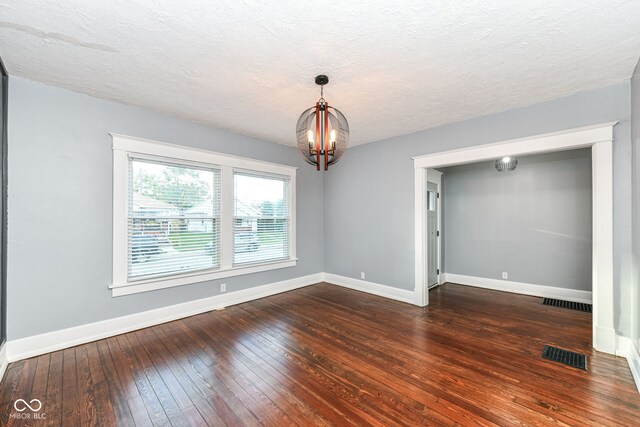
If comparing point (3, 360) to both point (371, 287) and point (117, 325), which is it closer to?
point (117, 325)

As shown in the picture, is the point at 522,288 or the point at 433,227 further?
the point at 433,227

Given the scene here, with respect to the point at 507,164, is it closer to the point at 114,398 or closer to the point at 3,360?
the point at 114,398

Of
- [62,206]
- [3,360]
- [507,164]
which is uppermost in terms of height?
[507,164]

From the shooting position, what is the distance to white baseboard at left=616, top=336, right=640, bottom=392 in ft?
7.24

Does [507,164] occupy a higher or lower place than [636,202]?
higher

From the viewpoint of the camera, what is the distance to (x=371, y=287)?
482 cm

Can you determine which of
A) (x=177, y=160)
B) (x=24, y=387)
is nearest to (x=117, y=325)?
(x=24, y=387)

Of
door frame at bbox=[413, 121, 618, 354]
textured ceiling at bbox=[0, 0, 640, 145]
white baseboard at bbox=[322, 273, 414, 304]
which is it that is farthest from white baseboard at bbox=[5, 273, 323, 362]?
door frame at bbox=[413, 121, 618, 354]

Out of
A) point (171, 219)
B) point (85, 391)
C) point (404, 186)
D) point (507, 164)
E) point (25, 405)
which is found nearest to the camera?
A: point (25, 405)

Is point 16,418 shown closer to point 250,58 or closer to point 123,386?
point 123,386

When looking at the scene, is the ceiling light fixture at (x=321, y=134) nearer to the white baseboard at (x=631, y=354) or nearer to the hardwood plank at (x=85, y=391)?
the hardwood plank at (x=85, y=391)

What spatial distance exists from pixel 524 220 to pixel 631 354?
8.75 feet

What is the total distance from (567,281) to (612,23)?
399 cm

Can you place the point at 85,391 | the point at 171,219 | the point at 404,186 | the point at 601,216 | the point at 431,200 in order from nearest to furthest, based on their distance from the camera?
the point at 85,391 < the point at 601,216 < the point at 171,219 < the point at 404,186 < the point at 431,200
